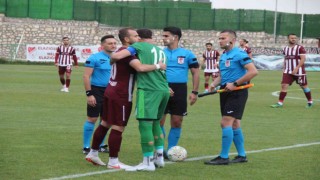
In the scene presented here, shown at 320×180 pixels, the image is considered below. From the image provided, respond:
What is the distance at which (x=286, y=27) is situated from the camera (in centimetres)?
6362

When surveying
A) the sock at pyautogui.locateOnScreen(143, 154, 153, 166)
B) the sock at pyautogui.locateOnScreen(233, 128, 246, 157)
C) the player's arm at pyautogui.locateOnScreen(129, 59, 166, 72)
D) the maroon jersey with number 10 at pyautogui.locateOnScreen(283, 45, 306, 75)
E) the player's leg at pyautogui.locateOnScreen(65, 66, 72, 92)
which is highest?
the player's arm at pyautogui.locateOnScreen(129, 59, 166, 72)

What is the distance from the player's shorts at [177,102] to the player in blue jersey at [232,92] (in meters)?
0.71

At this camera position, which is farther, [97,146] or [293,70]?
[293,70]

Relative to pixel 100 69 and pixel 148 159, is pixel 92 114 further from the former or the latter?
pixel 148 159

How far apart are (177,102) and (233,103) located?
103cm

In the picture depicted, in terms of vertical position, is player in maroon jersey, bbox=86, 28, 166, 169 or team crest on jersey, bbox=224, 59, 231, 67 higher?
team crest on jersey, bbox=224, 59, 231, 67

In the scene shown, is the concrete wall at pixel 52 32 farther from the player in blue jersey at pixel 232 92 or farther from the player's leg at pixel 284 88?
the player in blue jersey at pixel 232 92

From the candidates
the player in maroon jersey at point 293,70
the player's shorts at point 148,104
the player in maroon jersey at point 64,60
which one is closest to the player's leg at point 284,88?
the player in maroon jersey at point 293,70

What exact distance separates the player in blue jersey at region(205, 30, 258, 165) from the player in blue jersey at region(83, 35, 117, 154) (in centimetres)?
193

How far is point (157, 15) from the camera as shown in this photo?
6150cm

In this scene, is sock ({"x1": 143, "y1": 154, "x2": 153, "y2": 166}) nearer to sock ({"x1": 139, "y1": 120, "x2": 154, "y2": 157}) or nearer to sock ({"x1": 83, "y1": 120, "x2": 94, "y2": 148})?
sock ({"x1": 139, "y1": 120, "x2": 154, "y2": 157})

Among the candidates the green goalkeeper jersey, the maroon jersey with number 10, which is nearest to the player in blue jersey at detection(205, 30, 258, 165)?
the green goalkeeper jersey

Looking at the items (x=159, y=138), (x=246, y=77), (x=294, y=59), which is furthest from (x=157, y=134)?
(x=294, y=59)

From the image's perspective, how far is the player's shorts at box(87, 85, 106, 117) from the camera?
482 inches
